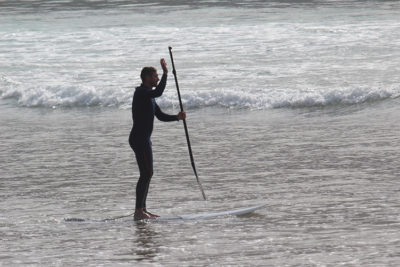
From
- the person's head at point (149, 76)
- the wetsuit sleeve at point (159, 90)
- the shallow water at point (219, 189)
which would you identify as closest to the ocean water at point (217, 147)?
the shallow water at point (219, 189)

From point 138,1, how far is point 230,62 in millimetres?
22014

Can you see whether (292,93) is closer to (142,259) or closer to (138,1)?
(142,259)

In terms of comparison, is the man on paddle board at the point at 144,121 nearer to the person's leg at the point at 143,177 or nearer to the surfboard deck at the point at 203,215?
the person's leg at the point at 143,177

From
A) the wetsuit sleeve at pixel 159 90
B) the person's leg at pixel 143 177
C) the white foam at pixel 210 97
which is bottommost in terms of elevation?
the white foam at pixel 210 97

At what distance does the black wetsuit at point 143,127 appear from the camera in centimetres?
881

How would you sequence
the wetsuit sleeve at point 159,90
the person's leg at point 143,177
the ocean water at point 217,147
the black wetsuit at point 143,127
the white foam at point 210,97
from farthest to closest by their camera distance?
the white foam at point 210,97
the person's leg at point 143,177
the black wetsuit at point 143,127
the wetsuit sleeve at point 159,90
the ocean water at point 217,147

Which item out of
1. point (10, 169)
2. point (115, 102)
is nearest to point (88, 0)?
point (115, 102)

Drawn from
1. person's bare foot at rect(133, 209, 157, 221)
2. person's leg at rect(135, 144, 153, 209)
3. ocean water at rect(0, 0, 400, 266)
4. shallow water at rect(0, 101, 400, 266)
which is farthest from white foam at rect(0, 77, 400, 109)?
person's bare foot at rect(133, 209, 157, 221)

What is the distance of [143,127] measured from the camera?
29.2ft

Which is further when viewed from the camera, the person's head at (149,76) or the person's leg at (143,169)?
the person's leg at (143,169)

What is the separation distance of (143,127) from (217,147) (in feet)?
14.2

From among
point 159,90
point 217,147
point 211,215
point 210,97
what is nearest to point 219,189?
point 211,215

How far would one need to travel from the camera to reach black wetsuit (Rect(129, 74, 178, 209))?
8.81 meters

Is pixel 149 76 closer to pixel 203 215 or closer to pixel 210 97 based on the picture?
pixel 203 215
